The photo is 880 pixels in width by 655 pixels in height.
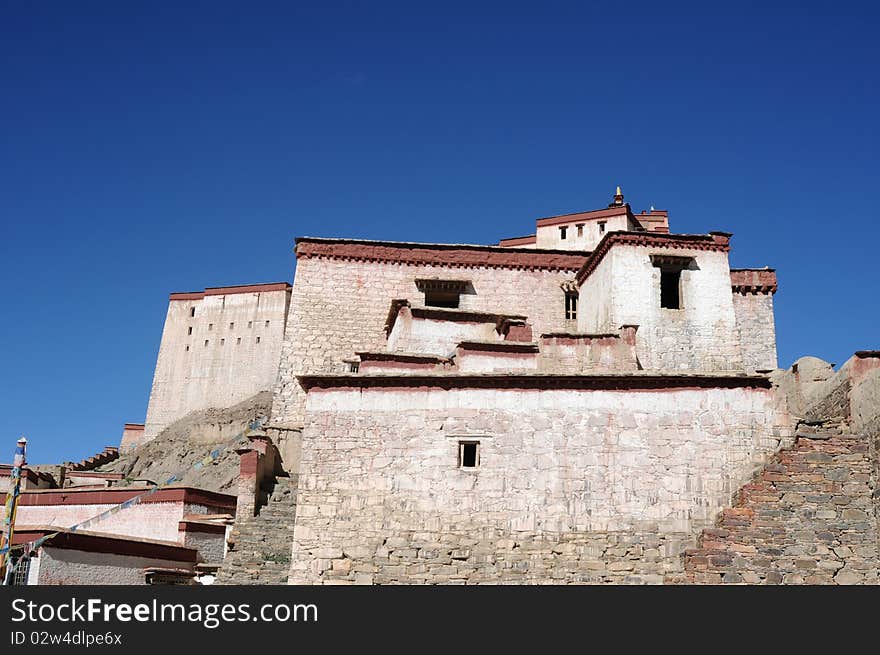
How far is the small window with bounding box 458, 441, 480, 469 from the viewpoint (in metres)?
16.2

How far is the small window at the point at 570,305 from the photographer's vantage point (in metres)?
27.0

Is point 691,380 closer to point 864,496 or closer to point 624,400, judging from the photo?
point 624,400

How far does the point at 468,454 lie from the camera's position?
16.4m

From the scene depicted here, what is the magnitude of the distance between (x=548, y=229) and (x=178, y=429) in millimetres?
24914

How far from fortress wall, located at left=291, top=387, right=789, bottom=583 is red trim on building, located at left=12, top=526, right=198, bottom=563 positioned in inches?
178

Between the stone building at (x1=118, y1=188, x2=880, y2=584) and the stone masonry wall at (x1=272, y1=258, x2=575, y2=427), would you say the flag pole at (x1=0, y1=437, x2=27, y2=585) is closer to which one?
the stone building at (x1=118, y1=188, x2=880, y2=584)

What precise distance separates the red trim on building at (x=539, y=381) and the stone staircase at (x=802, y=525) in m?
1.68

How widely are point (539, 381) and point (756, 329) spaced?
14267 mm

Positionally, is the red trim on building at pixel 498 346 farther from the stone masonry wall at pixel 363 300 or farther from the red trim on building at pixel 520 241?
the red trim on building at pixel 520 241

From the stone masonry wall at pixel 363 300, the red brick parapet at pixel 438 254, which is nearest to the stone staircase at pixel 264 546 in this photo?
the stone masonry wall at pixel 363 300

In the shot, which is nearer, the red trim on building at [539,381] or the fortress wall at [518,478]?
the fortress wall at [518,478]

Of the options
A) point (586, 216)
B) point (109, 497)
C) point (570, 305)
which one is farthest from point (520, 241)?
point (109, 497)

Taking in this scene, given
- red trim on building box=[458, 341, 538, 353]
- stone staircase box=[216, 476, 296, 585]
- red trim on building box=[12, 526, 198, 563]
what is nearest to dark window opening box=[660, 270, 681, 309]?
red trim on building box=[458, 341, 538, 353]
